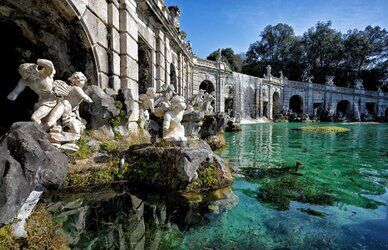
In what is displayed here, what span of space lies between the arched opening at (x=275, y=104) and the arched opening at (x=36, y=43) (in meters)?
31.9

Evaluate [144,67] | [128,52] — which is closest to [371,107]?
[144,67]

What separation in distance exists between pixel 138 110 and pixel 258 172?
13.2 feet

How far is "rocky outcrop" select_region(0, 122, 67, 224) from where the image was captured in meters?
2.18

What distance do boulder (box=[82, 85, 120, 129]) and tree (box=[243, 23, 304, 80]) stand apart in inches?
1582

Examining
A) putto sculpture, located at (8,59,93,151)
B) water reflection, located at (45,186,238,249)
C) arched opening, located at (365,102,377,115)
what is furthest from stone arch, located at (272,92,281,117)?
putto sculpture, located at (8,59,93,151)

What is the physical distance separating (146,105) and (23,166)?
5157 millimetres

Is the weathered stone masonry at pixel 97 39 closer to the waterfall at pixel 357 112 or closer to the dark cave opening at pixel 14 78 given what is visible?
the dark cave opening at pixel 14 78

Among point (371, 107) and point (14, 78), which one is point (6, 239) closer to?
point (14, 78)

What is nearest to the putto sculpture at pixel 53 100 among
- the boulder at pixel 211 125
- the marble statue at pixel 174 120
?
the marble statue at pixel 174 120

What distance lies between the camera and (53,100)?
4.47 metres

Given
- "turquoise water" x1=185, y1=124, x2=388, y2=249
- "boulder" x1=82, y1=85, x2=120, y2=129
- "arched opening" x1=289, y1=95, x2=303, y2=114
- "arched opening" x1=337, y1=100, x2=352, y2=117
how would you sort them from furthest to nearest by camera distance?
"arched opening" x1=289, y1=95, x2=303, y2=114
"arched opening" x1=337, y1=100, x2=352, y2=117
"boulder" x1=82, y1=85, x2=120, y2=129
"turquoise water" x1=185, y1=124, x2=388, y2=249

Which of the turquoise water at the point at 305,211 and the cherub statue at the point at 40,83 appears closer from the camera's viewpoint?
the turquoise water at the point at 305,211

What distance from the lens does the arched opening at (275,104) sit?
34.9m

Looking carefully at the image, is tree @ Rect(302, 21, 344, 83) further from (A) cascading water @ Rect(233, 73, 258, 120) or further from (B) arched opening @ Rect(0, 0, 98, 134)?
(B) arched opening @ Rect(0, 0, 98, 134)
